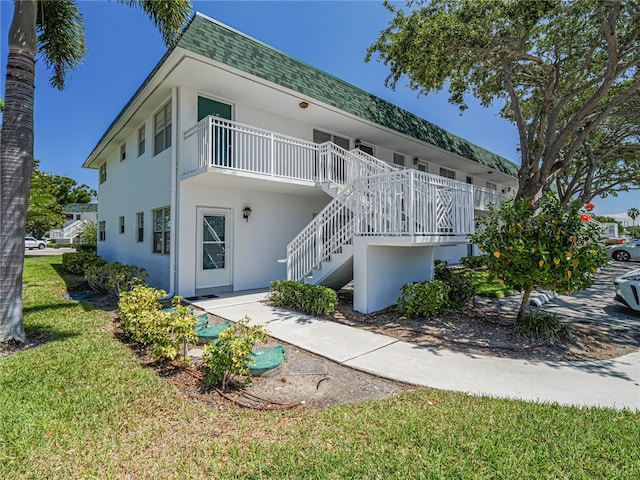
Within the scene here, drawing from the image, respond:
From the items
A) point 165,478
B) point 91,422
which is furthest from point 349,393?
point 91,422

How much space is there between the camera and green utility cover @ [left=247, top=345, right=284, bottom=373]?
13.2 ft

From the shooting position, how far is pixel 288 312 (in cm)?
732

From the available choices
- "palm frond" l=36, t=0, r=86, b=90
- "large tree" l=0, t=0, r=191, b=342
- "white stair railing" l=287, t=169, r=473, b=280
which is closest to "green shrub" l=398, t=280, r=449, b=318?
"white stair railing" l=287, t=169, r=473, b=280

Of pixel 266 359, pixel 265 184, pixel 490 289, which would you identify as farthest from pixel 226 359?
pixel 490 289

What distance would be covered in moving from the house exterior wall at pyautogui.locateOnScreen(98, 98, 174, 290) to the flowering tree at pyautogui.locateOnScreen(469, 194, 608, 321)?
27.9 feet

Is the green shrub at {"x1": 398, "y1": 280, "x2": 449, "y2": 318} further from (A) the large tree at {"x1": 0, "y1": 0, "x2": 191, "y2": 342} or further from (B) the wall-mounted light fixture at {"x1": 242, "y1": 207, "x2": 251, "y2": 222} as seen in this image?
(A) the large tree at {"x1": 0, "y1": 0, "x2": 191, "y2": 342}

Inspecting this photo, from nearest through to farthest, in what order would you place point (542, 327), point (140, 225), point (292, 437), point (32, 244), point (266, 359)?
point (292, 437), point (266, 359), point (542, 327), point (140, 225), point (32, 244)

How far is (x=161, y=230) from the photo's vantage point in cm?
1013

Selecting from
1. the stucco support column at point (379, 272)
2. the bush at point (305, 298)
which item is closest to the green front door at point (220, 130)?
the bush at point (305, 298)

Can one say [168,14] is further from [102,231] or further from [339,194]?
[102,231]

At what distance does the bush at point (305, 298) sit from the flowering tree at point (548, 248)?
3.32 meters

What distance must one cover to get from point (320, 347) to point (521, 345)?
3.28 metres

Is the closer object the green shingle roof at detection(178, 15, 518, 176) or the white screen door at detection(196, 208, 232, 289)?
the green shingle roof at detection(178, 15, 518, 176)

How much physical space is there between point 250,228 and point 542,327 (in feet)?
25.9
